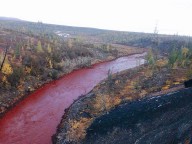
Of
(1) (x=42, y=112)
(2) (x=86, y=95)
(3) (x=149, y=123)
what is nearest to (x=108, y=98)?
(2) (x=86, y=95)

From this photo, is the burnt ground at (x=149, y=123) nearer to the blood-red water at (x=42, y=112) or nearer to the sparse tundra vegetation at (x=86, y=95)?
the sparse tundra vegetation at (x=86, y=95)

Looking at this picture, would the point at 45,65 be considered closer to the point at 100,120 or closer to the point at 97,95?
the point at 97,95

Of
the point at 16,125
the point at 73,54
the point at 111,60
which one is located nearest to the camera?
the point at 16,125

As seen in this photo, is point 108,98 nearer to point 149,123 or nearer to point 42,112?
point 42,112

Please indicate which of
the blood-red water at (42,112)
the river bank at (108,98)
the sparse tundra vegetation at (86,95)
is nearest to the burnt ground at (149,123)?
the sparse tundra vegetation at (86,95)

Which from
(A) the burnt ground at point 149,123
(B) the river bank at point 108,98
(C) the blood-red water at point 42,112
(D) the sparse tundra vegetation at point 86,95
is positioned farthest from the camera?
(D) the sparse tundra vegetation at point 86,95

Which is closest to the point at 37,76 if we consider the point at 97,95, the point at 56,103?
the point at 56,103
